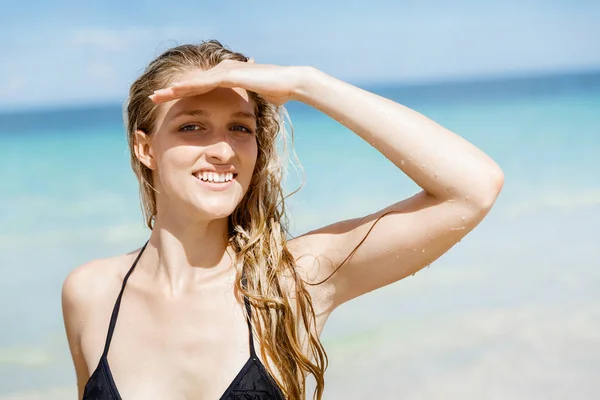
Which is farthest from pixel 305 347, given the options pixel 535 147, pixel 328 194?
pixel 535 147

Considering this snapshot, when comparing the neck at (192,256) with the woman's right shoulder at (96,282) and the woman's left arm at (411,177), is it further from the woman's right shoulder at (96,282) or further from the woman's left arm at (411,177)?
the woman's left arm at (411,177)

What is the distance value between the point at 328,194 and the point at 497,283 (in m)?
2.80

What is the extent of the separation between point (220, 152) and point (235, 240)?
39 cm

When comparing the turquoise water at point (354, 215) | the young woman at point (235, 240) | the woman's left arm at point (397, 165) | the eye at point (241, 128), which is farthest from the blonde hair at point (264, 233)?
the turquoise water at point (354, 215)

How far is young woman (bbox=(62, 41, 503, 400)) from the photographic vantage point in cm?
230

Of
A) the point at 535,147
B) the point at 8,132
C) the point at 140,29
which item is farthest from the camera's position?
the point at 140,29

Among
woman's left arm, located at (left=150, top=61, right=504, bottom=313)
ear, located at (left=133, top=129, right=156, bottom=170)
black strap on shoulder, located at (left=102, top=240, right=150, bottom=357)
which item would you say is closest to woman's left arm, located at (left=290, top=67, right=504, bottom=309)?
woman's left arm, located at (left=150, top=61, right=504, bottom=313)

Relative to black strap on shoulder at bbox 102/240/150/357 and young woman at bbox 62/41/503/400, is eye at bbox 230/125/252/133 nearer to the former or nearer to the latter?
young woman at bbox 62/41/503/400

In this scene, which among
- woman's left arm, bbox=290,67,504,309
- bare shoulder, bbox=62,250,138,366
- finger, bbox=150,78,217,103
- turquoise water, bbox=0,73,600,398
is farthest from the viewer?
turquoise water, bbox=0,73,600,398

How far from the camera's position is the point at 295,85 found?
2.36 m

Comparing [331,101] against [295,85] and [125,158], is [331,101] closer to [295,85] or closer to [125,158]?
[295,85]

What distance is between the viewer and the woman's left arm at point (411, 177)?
2.26m

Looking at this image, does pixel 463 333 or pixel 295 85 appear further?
pixel 463 333

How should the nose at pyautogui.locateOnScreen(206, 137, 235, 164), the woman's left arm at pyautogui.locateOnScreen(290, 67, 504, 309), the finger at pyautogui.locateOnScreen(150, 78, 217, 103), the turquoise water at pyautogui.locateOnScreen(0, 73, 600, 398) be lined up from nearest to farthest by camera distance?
the woman's left arm at pyautogui.locateOnScreen(290, 67, 504, 309), the finger at pyautogui.locateOnScreen(150, 78, 217, 103), the nose at pyautogui.locateOnScreen(206, 137, 235, 164), the turquoise water at pyautogui.locateOnScreen(0, 73, 600, 398)
